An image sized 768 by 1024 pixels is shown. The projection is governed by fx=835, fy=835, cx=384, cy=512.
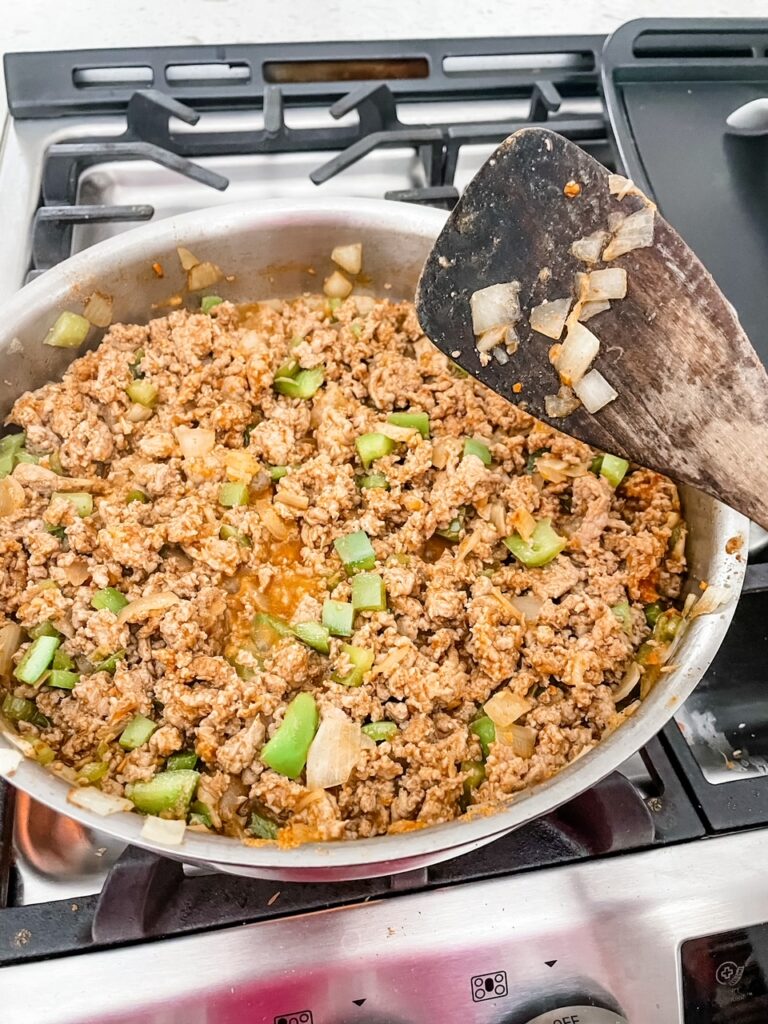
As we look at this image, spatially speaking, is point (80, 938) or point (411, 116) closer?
point (80, 938)

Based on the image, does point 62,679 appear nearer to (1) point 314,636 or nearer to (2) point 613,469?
(1) point 314,636

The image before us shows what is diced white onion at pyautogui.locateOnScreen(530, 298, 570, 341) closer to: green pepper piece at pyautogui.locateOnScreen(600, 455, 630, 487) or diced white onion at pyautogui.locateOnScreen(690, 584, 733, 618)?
green pepper piece at pyautogui.locateOnScreen(600, 455, 630, 487)

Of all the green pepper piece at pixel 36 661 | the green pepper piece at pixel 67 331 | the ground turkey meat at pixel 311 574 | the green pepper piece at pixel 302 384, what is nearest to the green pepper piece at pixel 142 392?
the ground turkey meat at pixel 311 574

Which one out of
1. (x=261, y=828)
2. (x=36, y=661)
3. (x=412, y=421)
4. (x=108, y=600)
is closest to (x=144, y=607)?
(x=108, y=600)

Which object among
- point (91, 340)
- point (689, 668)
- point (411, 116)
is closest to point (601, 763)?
point (689, 668)

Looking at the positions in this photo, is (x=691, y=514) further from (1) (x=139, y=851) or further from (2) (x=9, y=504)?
(2) (x=9, y=504)

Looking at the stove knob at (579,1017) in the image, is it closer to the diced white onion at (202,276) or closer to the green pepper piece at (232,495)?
the green pepper piece at (232,495)
